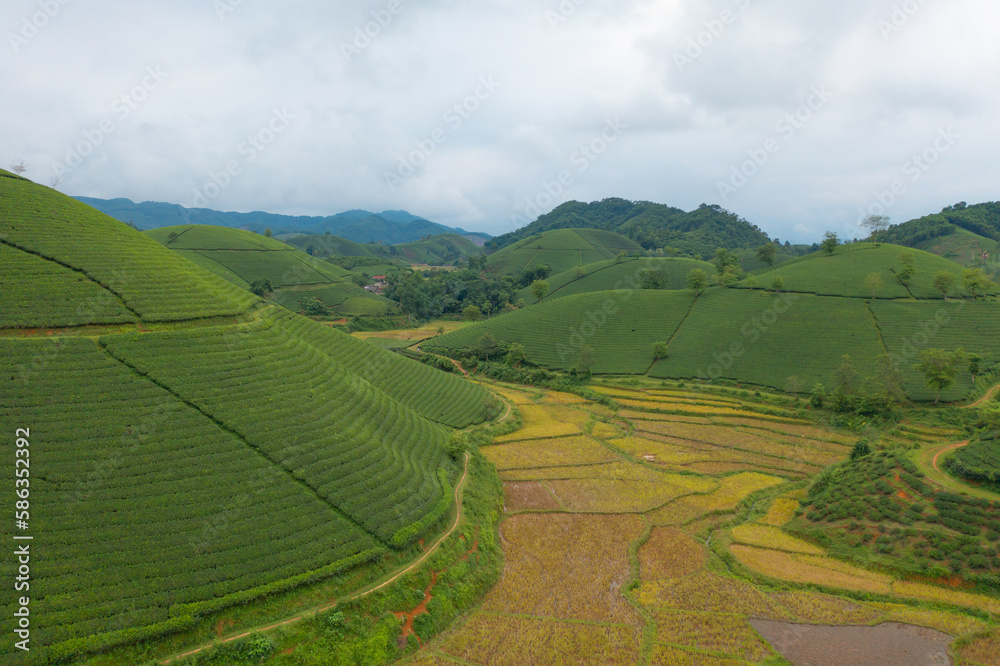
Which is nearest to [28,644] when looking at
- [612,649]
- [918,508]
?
[612,649]

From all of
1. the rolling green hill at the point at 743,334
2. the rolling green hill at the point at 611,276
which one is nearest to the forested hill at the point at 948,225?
the rolling green hill at the point at 611,276

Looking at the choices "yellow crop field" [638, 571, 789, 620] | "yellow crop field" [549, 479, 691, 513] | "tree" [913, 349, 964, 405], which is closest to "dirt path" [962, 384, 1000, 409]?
"tree" [913, 349, 964, 405]

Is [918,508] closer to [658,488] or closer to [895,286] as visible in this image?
[658,488]

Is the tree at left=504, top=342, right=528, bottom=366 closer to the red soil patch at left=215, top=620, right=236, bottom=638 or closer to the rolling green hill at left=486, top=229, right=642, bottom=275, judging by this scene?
the red soil patch at left=215, top=620, right=236, bottom=638

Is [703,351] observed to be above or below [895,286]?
below

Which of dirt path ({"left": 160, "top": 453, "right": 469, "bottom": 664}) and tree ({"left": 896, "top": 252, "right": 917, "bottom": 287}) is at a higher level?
tree ({"left": 896, "top": 252, "right": 917, "bottom": 287})

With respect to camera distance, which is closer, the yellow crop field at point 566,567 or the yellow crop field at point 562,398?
the yellow crop field at point 566,567

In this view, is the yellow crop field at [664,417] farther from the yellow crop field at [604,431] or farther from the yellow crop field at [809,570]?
the yellow crop field at [809,570]
